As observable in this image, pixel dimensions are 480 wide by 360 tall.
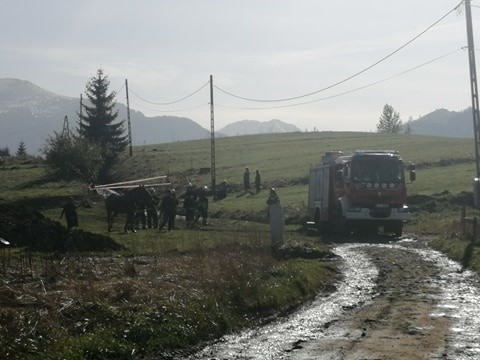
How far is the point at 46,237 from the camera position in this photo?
76.5 ft

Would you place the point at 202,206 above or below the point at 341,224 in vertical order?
above

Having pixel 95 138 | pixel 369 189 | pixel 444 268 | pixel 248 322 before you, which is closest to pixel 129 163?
pixel 95 138

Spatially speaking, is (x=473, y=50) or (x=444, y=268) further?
(x=473, y=50)

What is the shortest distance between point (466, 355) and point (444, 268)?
35.2 feet

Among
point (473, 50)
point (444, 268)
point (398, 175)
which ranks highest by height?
point (473, 50)

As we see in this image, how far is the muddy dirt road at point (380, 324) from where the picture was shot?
10.8 metres

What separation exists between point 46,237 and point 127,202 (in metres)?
10.5

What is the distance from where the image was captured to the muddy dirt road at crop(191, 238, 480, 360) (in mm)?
10766

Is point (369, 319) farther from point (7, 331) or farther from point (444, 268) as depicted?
point (444, 268)

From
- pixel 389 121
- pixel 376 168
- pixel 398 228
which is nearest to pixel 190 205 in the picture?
pixel 376 168

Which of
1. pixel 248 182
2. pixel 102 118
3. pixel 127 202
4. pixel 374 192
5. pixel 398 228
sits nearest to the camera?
pixel 374 192

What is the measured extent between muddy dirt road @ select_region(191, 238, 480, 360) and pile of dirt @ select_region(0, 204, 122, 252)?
7.41 metres

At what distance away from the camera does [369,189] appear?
32906mm

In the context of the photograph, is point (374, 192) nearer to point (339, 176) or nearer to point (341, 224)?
point (339, 176)
